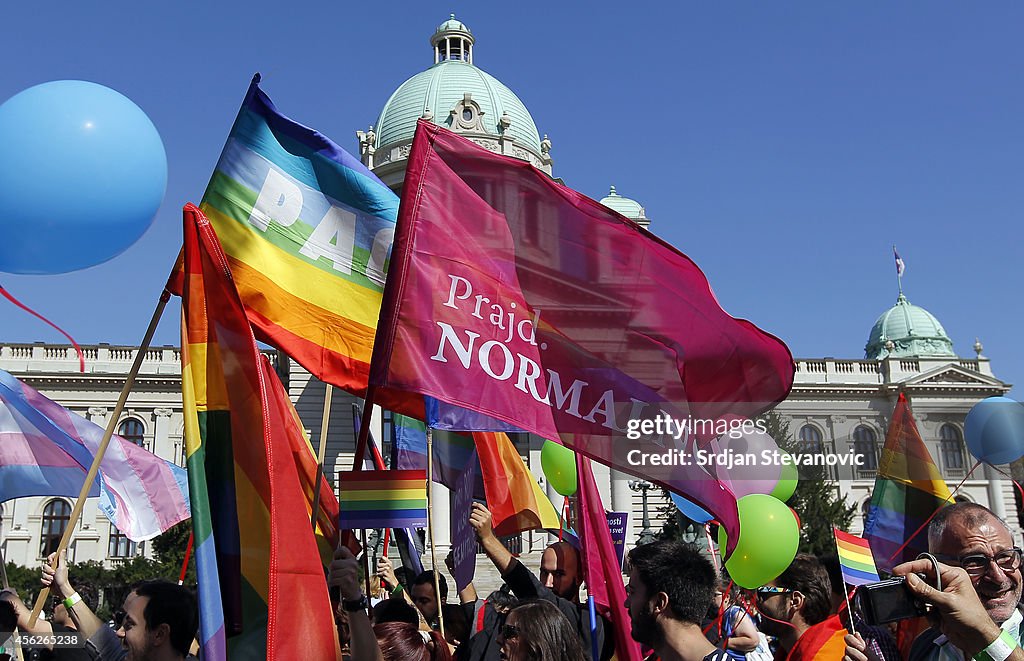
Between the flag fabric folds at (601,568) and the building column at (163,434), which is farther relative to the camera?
the building column at (163,434)

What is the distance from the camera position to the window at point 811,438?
161 ft

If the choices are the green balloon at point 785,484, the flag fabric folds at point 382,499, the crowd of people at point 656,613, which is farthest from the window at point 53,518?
the flag fabric folds at point 382,499

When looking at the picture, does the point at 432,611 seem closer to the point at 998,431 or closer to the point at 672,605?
the point at 672,605

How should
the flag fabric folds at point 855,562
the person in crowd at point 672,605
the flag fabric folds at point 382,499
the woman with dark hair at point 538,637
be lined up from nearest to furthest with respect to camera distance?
the woman with dark hair at point 538,637, the person in crowd at point 672,605, the flag fabric folds at point 382,499, the flag fabric folds at point 855,562

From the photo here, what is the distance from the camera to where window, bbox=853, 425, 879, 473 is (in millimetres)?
49034

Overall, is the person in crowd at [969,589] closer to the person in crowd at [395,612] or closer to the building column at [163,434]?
the person in crowd at [395,612]

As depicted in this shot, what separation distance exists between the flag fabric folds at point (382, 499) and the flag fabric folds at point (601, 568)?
89 cm

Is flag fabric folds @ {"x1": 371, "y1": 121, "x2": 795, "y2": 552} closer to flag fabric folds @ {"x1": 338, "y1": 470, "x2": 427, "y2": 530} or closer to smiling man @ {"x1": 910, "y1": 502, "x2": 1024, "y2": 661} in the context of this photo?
flag fabric folds @ {"x1": 338, "y1": 470, "x2": 427, "y2": 530}

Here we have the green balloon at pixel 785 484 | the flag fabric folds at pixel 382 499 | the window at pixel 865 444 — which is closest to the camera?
the flag fabric folds at pixel 382 499

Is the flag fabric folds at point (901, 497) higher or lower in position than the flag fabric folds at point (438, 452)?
lower

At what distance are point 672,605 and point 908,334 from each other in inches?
2263

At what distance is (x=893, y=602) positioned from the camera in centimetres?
217

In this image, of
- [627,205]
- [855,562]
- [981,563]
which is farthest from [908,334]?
[981,563]

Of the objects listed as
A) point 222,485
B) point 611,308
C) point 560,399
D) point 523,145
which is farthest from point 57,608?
point 523,145
